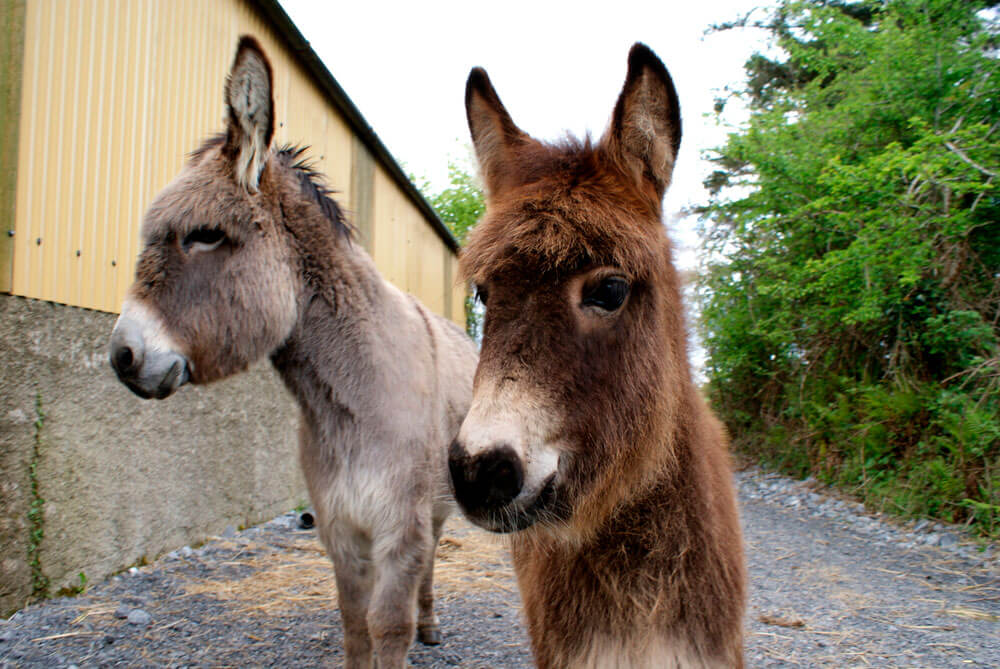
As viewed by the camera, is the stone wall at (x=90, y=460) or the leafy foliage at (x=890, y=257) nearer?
the stone wall at (x=90, y=460)

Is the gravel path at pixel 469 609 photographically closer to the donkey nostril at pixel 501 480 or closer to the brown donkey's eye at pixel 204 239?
the donkey nostril at pixel 501 480

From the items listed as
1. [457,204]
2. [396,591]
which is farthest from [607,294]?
[457,204]

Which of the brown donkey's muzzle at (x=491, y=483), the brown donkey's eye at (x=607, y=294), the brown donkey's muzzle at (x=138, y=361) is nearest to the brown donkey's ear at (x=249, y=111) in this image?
the brown donkey's muzzle at (x=138, y=361)

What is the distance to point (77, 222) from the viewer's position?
13.1 feet

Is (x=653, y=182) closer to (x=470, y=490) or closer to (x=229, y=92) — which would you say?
(x=470, y=490)

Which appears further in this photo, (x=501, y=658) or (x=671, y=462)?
(x=501, y=658)

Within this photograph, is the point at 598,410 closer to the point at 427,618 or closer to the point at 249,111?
the point at 249,111

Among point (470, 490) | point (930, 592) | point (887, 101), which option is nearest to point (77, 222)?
point (470, 490)

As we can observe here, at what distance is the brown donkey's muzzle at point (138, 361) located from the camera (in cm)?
262

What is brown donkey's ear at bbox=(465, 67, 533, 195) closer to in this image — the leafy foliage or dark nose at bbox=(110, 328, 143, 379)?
dark nose at bbox=(110, 328, 143, 379)

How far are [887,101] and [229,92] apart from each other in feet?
25.7

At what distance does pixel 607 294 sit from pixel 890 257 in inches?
238

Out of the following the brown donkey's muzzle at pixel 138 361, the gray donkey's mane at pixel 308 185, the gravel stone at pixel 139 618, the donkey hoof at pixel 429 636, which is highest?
the gray donkey's mane at pixel 308 185

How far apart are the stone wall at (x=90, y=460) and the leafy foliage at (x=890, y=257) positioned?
6.62 m
